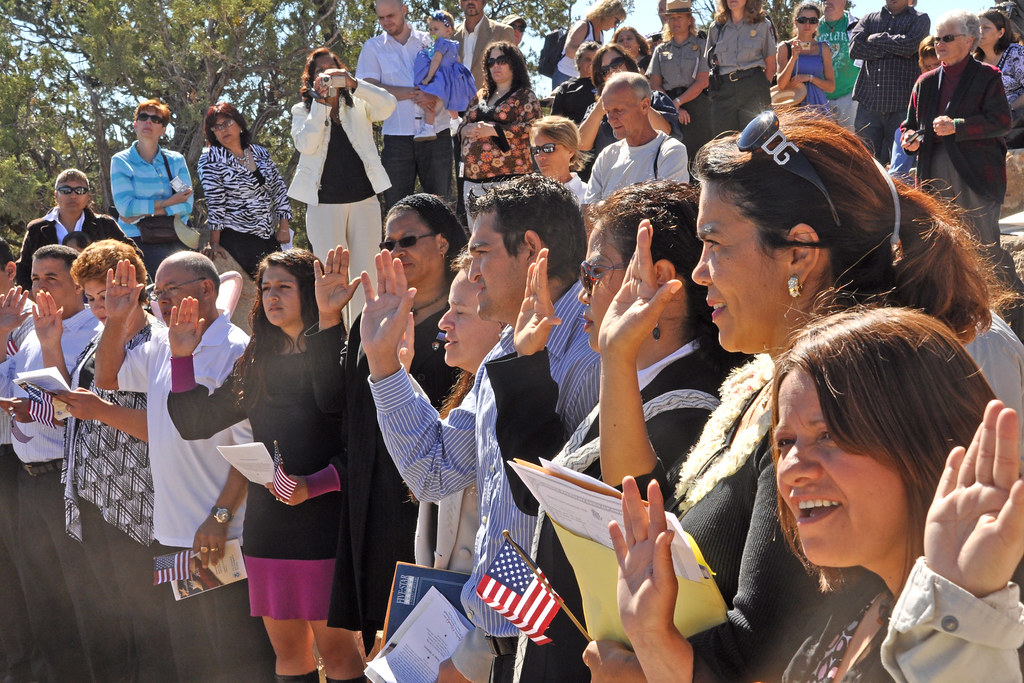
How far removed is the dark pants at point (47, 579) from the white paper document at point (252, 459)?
205cm

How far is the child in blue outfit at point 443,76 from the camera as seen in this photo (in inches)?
321

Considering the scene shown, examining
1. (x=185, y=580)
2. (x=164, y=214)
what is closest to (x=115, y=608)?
(x=185, y=580)

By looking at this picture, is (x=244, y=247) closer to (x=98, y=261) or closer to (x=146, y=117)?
(x=146, y=117)

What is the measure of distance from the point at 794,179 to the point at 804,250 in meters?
0.14

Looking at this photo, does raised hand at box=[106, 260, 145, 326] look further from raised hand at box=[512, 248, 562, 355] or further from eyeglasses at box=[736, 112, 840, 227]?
eyeglasses at box=[736, 112, 840, 227]

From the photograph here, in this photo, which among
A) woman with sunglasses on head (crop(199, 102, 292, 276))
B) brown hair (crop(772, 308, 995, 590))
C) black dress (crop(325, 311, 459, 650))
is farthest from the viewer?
woman with sunglasses on head (crop(199, 102, 292, 276))

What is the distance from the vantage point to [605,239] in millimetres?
2525

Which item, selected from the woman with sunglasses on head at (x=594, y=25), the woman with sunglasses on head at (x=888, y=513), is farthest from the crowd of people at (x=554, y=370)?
the woman with sunglasses on head at (x=594, y=25)

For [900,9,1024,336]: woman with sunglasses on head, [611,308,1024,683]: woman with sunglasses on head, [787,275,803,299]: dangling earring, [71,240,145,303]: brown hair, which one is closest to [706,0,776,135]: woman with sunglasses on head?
[900,9,1024,336]: woman with sunglasses on head

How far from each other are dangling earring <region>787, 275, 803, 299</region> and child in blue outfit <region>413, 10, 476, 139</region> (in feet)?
21.3

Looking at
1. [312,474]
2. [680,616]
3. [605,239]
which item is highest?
[605,239]

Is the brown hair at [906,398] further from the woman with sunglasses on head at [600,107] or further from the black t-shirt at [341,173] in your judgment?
the black t-shirt at [341,173]

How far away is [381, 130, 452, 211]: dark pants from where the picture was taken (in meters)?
8.29

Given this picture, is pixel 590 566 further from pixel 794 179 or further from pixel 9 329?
pixel 9 329
